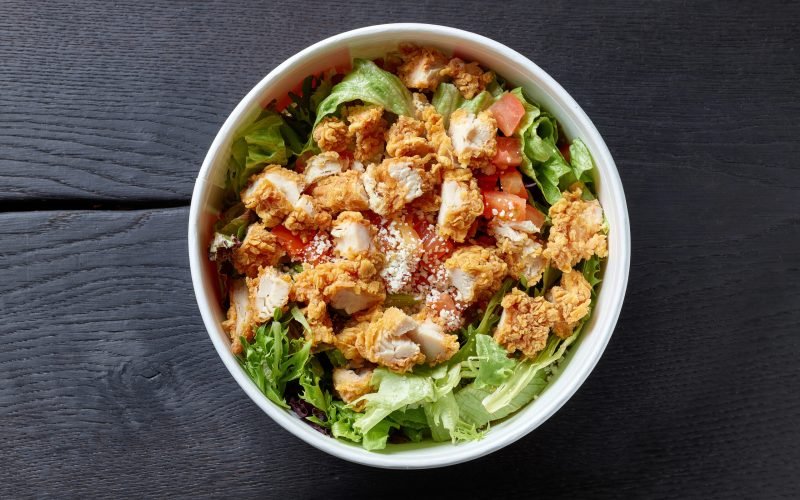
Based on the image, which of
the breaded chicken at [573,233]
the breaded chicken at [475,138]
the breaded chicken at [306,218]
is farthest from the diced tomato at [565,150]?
the breaded chicken at [306,218]

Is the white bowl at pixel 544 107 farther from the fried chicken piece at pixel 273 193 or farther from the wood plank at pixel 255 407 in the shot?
the wood plank at pixel 255 407

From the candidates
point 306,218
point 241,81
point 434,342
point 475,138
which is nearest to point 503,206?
point 475,138

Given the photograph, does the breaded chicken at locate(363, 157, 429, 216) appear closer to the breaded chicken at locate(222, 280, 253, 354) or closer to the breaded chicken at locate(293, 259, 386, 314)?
the breaded chicken at locate(293, 259, 386, 314)

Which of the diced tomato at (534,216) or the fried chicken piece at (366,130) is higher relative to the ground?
the fried chicken piece at (366,130)

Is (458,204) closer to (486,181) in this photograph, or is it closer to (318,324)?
(486,181)

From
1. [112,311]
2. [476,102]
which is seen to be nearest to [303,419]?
[112,311]
